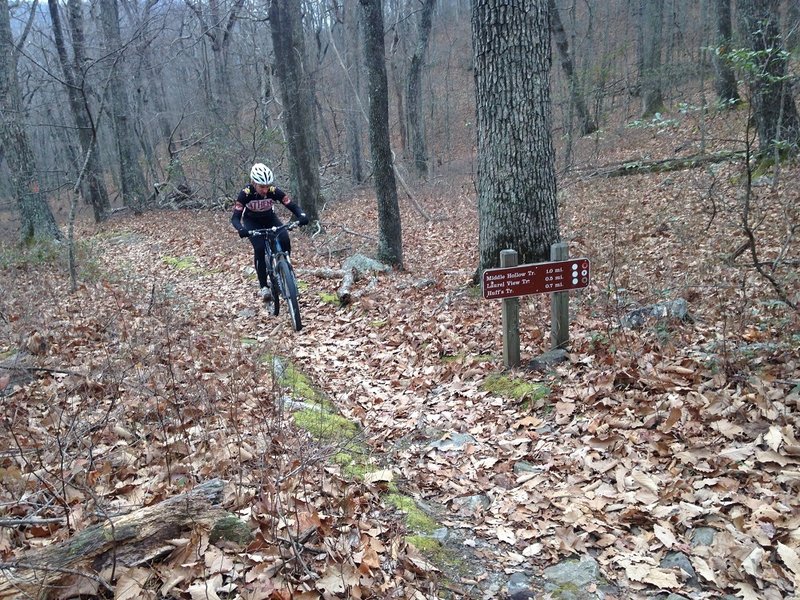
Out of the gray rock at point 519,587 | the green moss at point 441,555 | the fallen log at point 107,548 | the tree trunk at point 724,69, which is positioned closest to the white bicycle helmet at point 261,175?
the fallen log at point 107,548

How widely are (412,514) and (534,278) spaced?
2.61 meters

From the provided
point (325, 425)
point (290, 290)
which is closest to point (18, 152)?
point (290, 290)

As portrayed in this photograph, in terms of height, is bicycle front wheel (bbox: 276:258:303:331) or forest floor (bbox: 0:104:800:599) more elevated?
bicycle front wheel (bbox: 276:258:303:331)

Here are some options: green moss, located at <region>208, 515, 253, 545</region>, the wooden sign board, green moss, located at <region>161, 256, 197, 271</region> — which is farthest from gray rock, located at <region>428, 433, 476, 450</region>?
green moss, located at <region>161, 256, 197, 271</region>

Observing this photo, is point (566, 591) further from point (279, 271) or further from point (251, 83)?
point (251, 83)

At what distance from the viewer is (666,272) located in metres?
7.50

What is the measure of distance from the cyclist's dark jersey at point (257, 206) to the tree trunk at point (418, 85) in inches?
601

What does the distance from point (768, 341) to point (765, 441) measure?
56.1 inches

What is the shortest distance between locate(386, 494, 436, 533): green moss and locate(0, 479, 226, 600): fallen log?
1.20m

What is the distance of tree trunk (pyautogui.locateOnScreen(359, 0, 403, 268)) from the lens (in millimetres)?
9898

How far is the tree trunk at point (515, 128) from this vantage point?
6.13m

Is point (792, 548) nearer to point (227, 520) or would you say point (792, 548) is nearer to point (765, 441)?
point (765, 441)

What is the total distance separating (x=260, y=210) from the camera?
28.1 ft

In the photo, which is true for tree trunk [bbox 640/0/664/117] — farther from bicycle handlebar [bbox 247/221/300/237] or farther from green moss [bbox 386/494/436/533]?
green moss [bbox 386/494/436/533]
